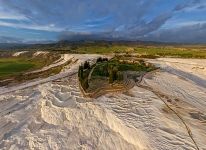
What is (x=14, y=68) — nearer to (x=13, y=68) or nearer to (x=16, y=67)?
(x=13, y=68)

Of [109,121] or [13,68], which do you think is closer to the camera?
[109,121]

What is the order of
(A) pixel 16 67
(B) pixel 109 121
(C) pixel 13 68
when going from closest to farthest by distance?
(B) pixel 109 121, (C) pixel 13 68, (A) pixel 16 67

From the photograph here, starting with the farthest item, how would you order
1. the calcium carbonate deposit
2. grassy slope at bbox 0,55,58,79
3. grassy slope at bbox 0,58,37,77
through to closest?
grassy slope at bbox 0,58,37,77 → grassy slope at bbox 0,55,58,79 → the calcium carbonate deposit

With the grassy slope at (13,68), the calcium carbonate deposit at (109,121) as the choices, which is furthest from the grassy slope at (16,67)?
the calcium carbonate deposit at (109,121)

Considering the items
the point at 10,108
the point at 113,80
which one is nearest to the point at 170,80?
the point at 113,80

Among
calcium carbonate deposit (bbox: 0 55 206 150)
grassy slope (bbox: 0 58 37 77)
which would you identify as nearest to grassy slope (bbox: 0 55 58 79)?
grassy slope (bbox: 0 58 37 77)

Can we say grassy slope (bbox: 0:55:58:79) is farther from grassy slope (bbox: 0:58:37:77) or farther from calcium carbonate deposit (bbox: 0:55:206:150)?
calcium carbonate deposit (bbox: 0:55:206:150)

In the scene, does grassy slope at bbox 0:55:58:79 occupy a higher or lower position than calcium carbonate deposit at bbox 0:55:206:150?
lower

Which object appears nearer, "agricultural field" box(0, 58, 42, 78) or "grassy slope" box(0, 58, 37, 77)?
"agricultural field" box(0, 58, 42, 78)

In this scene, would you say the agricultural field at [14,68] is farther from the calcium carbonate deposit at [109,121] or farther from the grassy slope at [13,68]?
the calcium carbonate deposit at [109,121]

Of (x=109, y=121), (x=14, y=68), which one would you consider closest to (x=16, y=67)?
(x=14, y=68)

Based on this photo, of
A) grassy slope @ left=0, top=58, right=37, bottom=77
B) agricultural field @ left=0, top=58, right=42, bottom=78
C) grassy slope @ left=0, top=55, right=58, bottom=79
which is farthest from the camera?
grassy slope @ left=0, top=58, right=37, bottom=77

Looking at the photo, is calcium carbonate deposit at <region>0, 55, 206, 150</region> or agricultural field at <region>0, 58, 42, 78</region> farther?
agricultural field at <region>0, 58, 42, 78</region>
